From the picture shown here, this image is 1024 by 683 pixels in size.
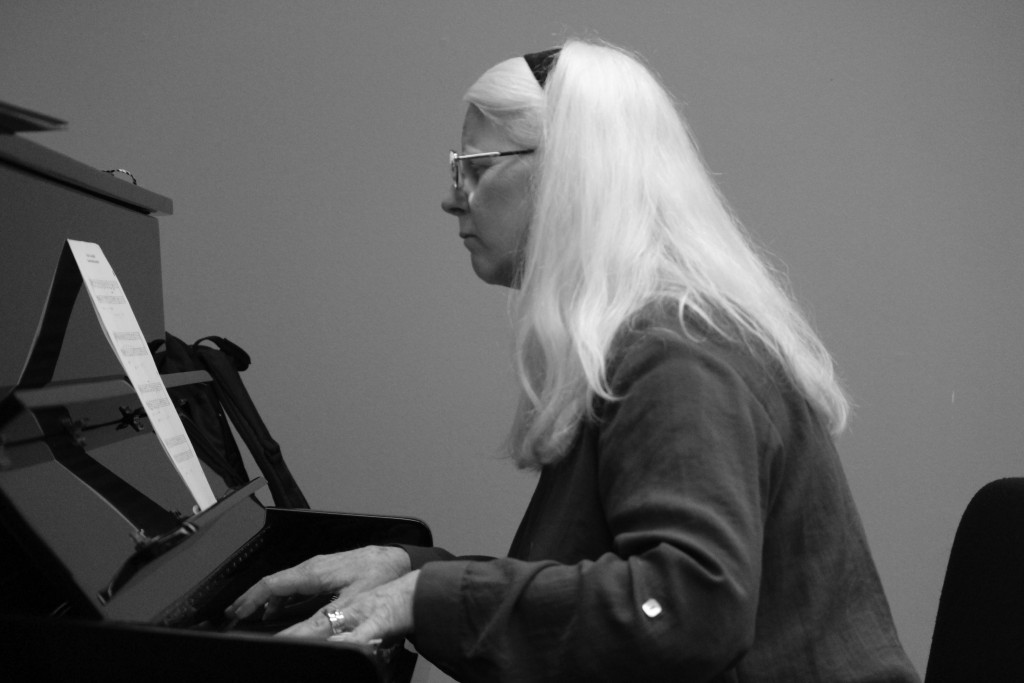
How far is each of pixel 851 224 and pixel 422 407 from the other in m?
A: 1.10

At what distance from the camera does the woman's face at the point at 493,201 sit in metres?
1.13

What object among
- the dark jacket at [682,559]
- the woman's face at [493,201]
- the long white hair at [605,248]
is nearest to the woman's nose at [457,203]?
the woman's face at [493,201]

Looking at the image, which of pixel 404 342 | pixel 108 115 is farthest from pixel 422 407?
pixel 108 115

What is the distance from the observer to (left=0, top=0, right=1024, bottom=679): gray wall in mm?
2100

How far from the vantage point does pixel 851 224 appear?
7.07 feet

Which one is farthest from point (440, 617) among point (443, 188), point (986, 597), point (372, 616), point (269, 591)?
point (443, 188)

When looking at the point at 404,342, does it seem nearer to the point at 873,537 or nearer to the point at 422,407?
the point at 422,407

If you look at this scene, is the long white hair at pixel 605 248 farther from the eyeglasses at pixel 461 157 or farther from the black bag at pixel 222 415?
the black bag at pixel 222 415

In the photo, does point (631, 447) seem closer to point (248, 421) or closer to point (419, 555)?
point (419, 555)

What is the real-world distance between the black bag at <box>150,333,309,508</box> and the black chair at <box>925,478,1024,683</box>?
39.4 inches

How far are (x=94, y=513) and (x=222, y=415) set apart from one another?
67 cm

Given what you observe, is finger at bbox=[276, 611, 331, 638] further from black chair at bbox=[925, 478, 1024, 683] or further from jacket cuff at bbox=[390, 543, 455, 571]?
black chair at bbox=[925, 478, 1024, 683]

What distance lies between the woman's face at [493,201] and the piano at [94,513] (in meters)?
0.43

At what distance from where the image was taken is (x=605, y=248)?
0.98 meters
